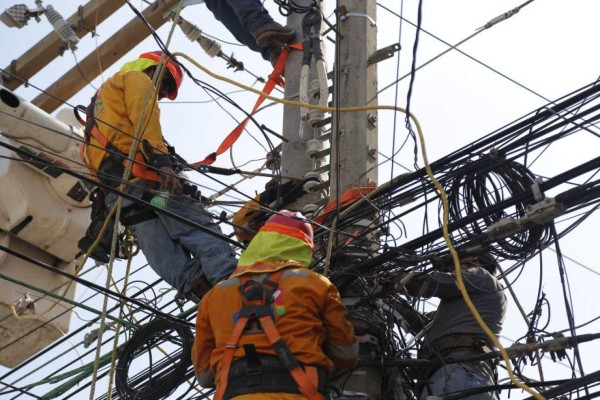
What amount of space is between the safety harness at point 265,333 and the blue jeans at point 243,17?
336cm

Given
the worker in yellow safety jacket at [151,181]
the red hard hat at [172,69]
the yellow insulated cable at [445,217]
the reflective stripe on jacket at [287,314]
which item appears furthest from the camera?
the red hard hat at [172,69]

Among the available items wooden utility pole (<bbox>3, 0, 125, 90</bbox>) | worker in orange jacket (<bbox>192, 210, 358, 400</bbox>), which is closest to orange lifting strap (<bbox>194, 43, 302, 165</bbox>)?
worker in orange jacket (<bbox>192, 210, 358, 400</bbox>)

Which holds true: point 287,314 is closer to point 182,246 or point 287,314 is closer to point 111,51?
point 182,246

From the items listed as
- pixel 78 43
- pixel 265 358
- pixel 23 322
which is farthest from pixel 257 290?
pixel 78 43

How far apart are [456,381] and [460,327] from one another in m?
0.44

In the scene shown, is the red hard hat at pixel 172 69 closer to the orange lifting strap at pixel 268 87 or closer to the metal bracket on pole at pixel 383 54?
the orange lifting strap at pixel 268 87

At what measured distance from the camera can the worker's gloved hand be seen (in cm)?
860

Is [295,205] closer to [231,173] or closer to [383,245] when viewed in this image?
[231,173]

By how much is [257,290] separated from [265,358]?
0.39m

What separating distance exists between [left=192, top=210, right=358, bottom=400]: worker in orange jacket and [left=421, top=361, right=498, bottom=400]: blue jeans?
905 mm

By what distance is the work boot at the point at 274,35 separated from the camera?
980 centimetres

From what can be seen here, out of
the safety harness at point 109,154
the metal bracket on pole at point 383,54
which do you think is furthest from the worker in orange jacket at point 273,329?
the metal bracket on pole at point 383,54

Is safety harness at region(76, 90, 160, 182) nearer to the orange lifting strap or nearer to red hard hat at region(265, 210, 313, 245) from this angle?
the orange lifting strap

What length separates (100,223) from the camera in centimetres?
921
